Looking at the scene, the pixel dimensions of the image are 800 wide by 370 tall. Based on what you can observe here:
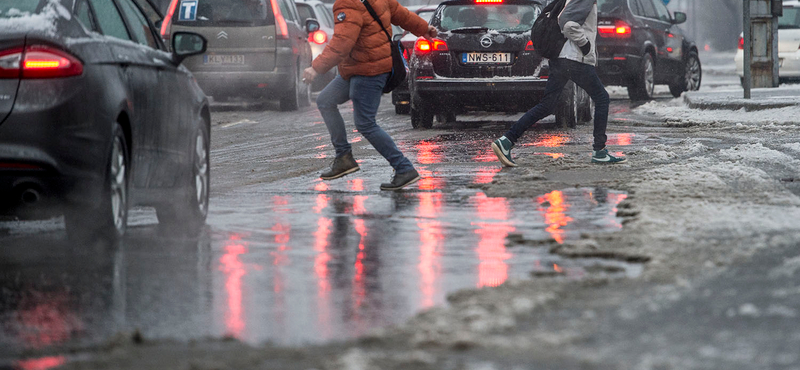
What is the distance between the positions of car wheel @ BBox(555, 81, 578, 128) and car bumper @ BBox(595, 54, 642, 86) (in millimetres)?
4502

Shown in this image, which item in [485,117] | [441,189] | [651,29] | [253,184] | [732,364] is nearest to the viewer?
[732,364]

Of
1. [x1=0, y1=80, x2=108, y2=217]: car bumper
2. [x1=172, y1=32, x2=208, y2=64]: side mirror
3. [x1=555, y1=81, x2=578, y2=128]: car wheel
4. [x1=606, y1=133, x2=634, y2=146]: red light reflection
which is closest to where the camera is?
[x1=0, y1=80, x2=108, y2=217]: car bumper

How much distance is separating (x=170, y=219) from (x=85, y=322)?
300cm

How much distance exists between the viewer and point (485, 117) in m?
17.6

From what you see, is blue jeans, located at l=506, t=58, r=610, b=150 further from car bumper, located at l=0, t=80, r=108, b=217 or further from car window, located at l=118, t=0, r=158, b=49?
car bumper, located at l=0, t=80, r=108, b=217

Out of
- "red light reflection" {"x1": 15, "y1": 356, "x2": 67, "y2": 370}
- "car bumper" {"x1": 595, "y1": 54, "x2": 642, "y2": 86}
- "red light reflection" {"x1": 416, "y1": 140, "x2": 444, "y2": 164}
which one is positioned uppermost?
"red light reflection" {"x1": 15, "y1": 356, "x2": 67, "y2": 370}

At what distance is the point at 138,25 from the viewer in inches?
288

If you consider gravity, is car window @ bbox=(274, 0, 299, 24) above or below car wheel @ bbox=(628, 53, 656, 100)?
above

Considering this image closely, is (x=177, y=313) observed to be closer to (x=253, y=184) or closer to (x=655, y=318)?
(x=655, y=318)

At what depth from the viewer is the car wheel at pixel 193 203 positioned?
7.27 metres

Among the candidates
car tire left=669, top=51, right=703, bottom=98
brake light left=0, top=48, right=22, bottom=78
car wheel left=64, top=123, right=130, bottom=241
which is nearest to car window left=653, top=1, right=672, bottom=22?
car tire left=669, top=51, right=703, bottom=98

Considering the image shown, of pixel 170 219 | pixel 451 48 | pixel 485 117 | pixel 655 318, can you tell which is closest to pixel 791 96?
pixel 485 117

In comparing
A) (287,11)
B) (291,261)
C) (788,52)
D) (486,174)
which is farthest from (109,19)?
(788,52)

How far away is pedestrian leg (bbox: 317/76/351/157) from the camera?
9.25 metres
